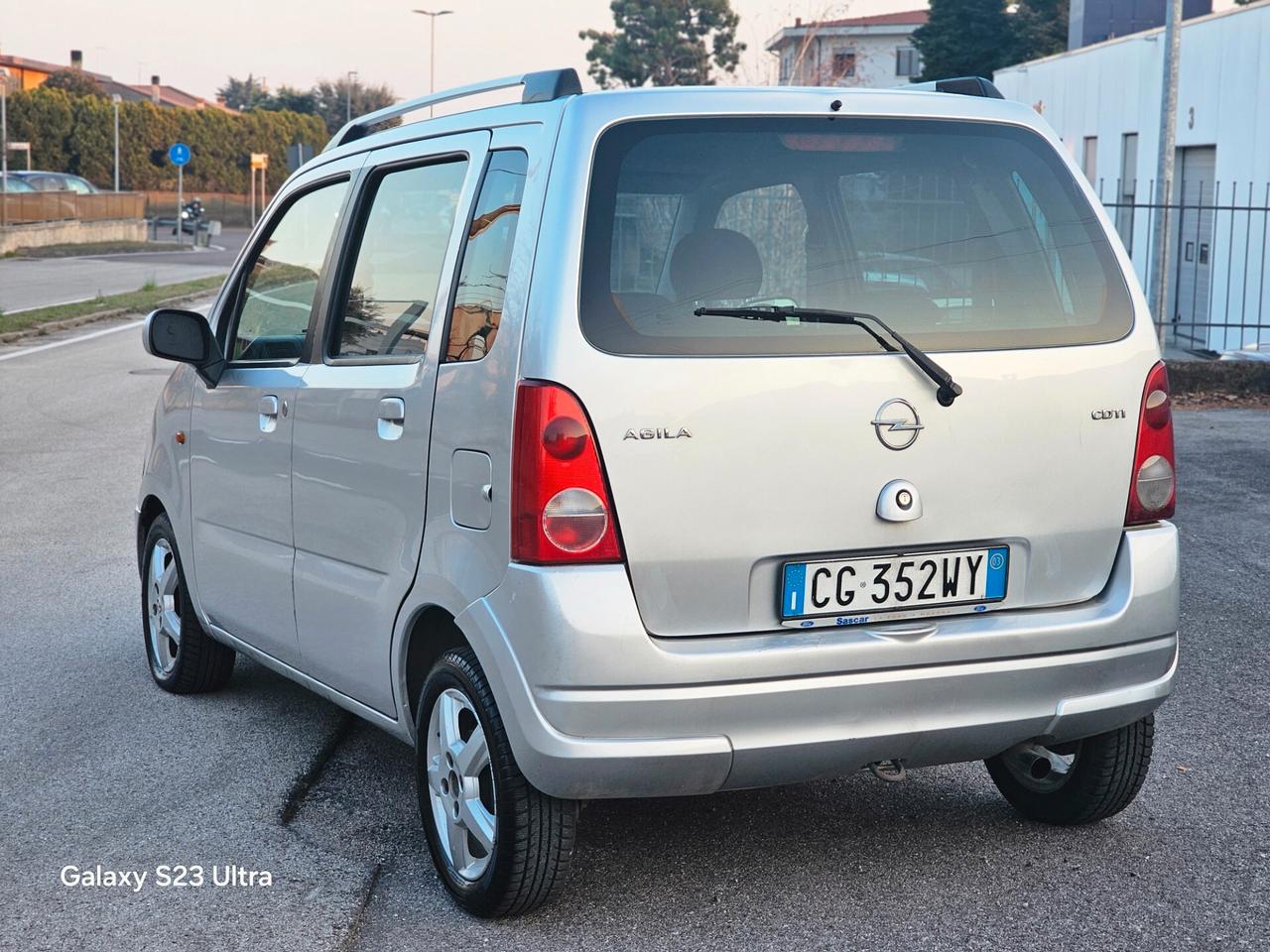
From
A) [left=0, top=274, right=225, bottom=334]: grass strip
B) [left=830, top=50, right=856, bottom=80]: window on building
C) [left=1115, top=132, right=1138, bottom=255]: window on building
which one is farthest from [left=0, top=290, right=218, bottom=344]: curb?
[left=1115, top=132, right=1138, bottom=255]: window on building

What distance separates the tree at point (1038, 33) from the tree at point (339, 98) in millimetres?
51140

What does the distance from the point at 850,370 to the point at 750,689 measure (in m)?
0.71

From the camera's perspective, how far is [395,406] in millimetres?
3895

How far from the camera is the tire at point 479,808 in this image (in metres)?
3.50

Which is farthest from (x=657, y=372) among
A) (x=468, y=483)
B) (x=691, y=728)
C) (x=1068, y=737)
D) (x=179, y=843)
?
(x=179, y=843)

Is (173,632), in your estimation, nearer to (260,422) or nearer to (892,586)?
(260,422)

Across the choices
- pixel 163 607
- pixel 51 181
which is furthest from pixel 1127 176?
pixel 51 181

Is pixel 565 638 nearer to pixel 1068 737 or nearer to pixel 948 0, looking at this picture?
pixel 1068 737

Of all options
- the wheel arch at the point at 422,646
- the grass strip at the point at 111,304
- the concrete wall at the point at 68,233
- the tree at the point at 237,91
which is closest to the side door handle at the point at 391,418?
the wheel arch at the point at 422,646

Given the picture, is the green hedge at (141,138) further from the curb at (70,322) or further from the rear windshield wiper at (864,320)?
the rear windshield wiper at (864,320)

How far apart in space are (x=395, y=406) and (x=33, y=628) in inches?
128

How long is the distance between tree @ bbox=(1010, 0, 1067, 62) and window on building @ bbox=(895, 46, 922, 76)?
1366cm

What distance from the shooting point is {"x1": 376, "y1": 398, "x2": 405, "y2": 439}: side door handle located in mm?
3881

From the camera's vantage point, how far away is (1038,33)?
185 ft
